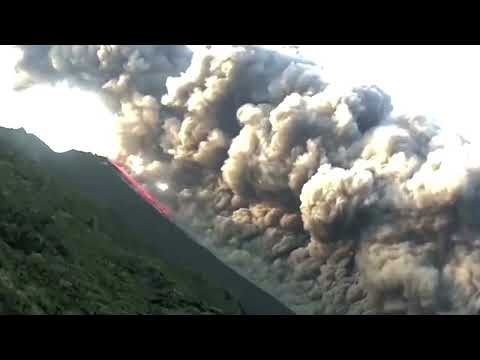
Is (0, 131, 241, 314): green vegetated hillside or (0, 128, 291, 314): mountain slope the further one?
(0, 128, 291, 314): mountain slope

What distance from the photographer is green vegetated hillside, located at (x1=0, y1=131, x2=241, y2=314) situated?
4059cm

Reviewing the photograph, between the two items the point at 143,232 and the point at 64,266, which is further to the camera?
the point at 143,232

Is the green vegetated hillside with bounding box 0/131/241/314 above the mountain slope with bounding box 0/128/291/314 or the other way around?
the other way around

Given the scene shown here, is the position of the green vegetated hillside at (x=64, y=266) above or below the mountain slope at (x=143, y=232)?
below

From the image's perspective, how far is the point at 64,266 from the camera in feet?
186

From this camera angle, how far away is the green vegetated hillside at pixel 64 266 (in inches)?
1598

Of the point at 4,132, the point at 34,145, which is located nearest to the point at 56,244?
the point at 4,132

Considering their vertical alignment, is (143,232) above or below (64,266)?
above

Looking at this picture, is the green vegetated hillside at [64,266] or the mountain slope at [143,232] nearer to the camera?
the green vegetated hillside at [64,266]
